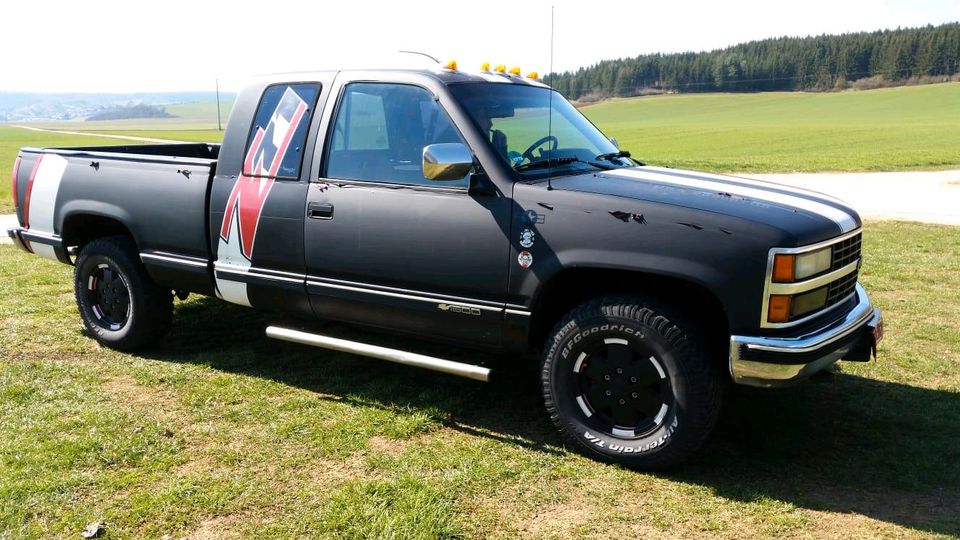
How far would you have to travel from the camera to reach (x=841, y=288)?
398 centimetres

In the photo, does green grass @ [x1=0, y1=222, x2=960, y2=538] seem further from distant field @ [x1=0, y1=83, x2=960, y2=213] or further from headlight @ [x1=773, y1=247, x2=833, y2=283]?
distant field @ [x1=0, y1=83, x2=960, y2=213]

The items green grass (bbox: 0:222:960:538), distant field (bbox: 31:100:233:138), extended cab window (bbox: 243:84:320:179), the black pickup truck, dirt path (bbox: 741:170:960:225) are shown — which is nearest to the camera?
green grass (bbox: 0:222:960:538)

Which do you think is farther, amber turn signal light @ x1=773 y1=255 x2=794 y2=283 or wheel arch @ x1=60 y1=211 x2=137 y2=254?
wheel arch @ x1=60 y1=211 x2=137 y2=254

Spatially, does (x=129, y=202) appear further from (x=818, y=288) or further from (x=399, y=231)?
(x=818, y=288)

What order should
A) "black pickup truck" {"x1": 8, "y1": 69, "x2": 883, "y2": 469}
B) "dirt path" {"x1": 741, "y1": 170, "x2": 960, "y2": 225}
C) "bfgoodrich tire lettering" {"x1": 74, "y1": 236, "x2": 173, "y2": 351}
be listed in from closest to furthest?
1. "black pickup truck" {"x1": 8, "y1": 69, "x2": 883, "y2": 469}
2. "bfgoodrich tire lettering" {"x1": 74, "y1": 236, "x2": 173, "y2": 351}
3. "dirt path" {"x1": 741, "y1": 170, "x2": 960, "y2": 225}

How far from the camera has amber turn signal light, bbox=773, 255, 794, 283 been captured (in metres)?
3.41

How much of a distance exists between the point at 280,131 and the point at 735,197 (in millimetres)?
2713

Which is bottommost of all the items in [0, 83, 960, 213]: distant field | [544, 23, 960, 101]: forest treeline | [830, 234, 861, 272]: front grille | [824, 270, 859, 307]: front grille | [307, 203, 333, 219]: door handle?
[0, 83, 960, 213]: distant field

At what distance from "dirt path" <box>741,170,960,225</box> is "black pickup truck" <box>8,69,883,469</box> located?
939 centimetres

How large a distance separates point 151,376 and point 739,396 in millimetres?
3840

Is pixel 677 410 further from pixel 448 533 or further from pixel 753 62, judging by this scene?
pixel 753 62

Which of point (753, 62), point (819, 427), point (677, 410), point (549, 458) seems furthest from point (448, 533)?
point (753, 62)

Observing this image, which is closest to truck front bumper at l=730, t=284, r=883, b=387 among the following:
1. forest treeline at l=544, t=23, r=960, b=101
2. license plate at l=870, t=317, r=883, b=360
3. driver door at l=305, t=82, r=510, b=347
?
license plate at l=870, t=317, r=883, b=360

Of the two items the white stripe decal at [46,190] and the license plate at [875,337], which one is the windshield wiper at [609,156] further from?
the white stripe decal at [46,190]
